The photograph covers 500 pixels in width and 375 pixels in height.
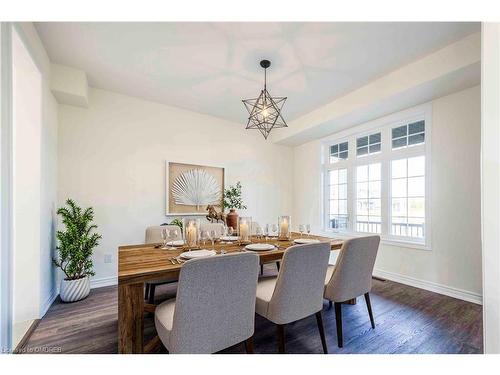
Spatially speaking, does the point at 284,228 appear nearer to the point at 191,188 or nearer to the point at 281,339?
the point at 281,339

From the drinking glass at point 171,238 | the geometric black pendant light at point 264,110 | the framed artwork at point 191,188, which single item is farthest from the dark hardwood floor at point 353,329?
the geometric black pendant light at point 264,110

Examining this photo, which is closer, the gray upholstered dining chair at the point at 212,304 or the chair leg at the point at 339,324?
the gray upholstered dining chair at the point at 212,304

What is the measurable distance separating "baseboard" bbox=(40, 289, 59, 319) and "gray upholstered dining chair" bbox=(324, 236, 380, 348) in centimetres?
271

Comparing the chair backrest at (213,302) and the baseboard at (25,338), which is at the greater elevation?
the chair backrest at (213,302)

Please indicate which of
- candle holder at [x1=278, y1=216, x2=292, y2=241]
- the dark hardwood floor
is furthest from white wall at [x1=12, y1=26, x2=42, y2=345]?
candle holder at [x1=278, y1=216, x2=292, y2=241]

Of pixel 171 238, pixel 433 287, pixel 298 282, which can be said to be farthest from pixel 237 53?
pixel 433 287

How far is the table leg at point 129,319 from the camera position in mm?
1264

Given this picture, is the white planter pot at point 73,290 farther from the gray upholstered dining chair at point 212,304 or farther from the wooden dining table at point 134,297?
the gray upholstered dining chair at point 212,304

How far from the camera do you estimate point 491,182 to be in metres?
1.06

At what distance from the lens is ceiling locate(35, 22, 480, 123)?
2010 millimetres

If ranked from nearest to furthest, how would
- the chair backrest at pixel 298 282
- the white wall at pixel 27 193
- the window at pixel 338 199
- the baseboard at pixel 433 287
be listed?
the chair backrest at pixel 298 282, the white wall at pixel 27 193, the baseboard at pixel 433 287, the window at pixel 338 199

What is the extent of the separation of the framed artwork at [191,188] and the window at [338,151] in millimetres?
2201

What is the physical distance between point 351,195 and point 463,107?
1851 mm

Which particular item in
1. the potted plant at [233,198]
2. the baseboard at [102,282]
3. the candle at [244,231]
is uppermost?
the potted plant at [233,198]
